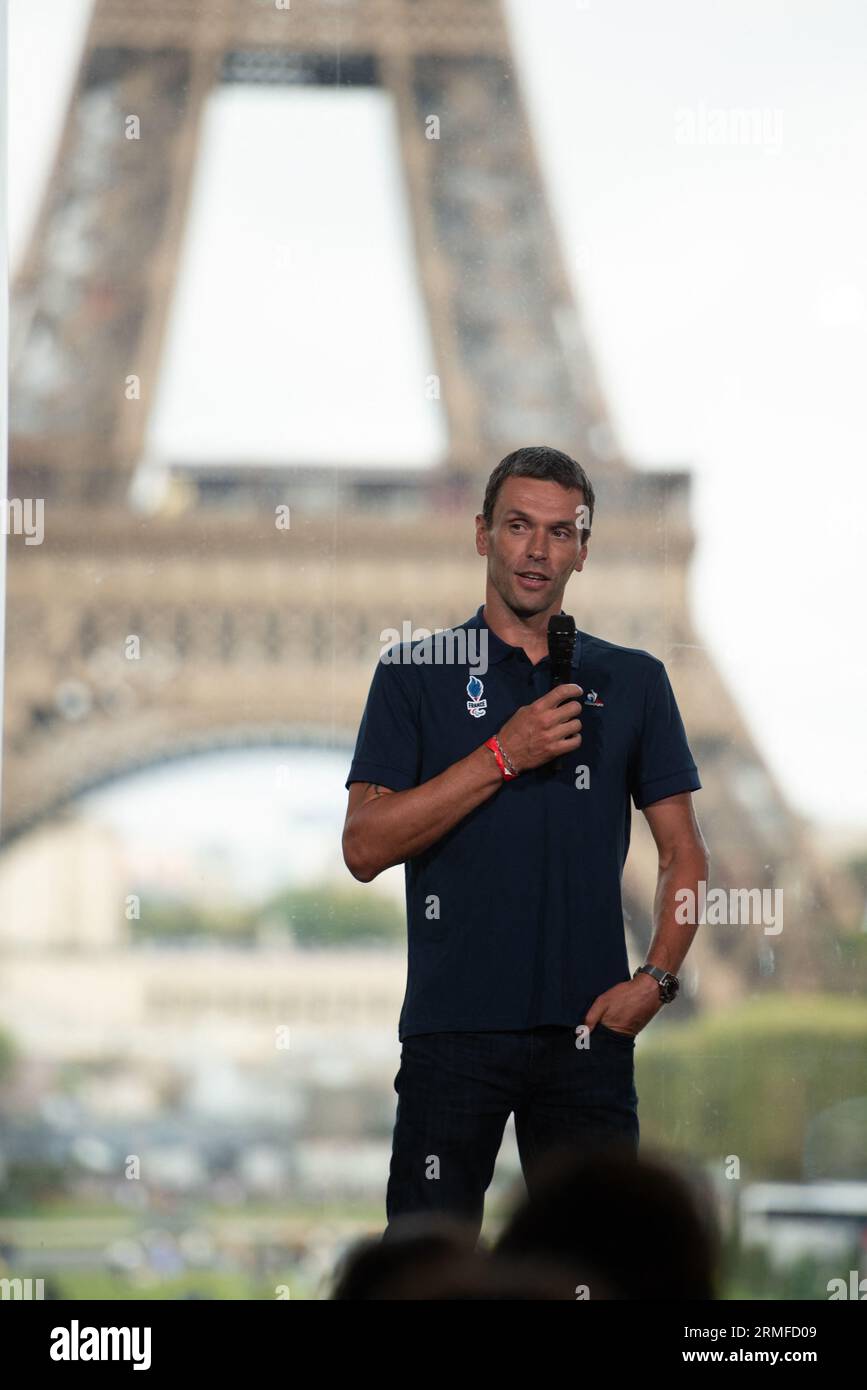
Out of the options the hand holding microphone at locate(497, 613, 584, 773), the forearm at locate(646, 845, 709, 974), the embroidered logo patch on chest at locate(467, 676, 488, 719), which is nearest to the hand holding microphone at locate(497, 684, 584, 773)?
the hand holding microphone at locate(497, 613, 584, 773)

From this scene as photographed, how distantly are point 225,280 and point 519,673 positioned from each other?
2.84 m

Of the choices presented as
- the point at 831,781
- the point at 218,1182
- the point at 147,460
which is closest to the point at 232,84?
the point at 147,460

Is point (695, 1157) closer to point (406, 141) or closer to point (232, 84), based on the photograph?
point (232, 84)

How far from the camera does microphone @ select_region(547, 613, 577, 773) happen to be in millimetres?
1818

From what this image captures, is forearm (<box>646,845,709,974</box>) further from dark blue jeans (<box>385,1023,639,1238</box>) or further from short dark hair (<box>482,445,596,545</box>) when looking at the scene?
short dark hair (<box>482,445,596,545</box>)

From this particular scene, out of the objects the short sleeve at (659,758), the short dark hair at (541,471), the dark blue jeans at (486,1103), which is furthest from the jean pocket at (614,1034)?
the short dark hair at (541,471)

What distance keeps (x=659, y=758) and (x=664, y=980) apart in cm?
25

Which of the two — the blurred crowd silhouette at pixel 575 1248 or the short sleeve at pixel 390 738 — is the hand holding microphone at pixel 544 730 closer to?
the short sleeve at pixel 390 738

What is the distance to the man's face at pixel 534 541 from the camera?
1856mm

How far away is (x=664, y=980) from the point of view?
6.05 ft

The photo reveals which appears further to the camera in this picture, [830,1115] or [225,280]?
[225,280]

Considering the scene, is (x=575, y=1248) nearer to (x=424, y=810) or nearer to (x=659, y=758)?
(x=424, y=810)

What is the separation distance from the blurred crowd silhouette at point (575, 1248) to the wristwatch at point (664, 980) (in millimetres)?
975

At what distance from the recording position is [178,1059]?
416 centimetres
